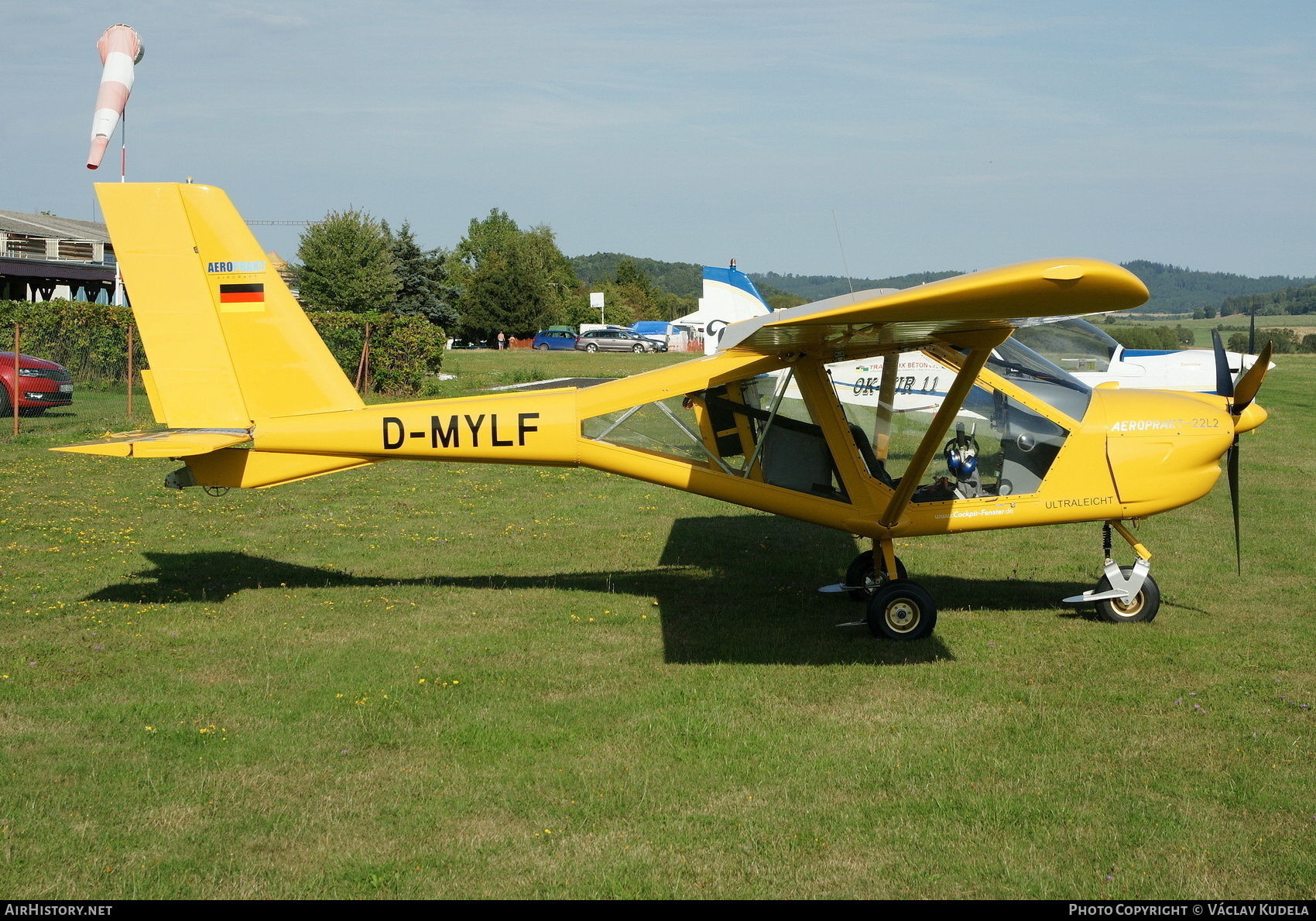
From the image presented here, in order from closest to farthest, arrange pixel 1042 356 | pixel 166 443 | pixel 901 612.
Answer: pixel 166 443, pixel 901 612, pixel 1042 356

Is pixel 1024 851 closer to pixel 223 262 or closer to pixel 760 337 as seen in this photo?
pixel 760 337

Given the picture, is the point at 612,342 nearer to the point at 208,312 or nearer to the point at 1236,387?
the point at 208,312

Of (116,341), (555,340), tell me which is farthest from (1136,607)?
(555,340)

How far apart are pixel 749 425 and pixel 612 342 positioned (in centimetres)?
5767

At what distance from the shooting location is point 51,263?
43844 mm

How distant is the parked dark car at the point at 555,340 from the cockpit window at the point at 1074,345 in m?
50.7

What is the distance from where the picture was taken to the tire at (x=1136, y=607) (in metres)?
8.24

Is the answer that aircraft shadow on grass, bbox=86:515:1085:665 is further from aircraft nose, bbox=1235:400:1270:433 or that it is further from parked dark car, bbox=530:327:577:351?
parked dark car, bbox=530:327:577:351

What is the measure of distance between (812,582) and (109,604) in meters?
5.92

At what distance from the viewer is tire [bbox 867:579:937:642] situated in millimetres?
7637

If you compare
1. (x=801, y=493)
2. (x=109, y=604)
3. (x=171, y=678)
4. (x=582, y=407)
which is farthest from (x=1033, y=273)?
(x=109, y=604)

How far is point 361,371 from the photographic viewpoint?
24.3 m

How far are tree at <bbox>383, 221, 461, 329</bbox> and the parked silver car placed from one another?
951cm
